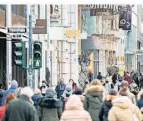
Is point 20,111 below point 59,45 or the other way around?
below

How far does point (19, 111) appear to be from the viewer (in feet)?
50.5

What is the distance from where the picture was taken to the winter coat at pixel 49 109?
17.5 meters

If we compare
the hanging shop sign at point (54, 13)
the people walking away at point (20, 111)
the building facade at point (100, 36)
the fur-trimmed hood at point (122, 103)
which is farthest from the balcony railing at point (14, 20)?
the fur-trimmed hood at point (122, 103)

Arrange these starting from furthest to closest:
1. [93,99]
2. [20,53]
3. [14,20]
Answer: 1. [14,20]
2. [20,53]
3. [93,99]

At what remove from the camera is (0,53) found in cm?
4328

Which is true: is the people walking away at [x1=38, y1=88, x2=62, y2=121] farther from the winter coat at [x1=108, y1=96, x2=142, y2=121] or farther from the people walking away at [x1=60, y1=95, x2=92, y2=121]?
the people walking away at [x1=60, y1=95, x2=92, y2=121]

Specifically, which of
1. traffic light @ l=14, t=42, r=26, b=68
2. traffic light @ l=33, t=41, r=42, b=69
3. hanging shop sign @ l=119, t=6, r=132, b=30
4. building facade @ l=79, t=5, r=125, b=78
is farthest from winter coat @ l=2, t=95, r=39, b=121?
hanging shop sign @ l=119, t=6, r=132, b=30

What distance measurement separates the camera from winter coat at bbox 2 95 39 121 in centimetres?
1538

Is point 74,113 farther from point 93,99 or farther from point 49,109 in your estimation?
point 93,99

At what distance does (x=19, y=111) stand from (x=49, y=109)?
7.66 ft

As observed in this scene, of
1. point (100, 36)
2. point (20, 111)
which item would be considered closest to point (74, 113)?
point (20, 111)

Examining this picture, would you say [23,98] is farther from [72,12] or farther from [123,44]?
[123,44]

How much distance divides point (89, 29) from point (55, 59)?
52.1 ft

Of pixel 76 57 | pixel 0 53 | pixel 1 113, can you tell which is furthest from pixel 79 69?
pixel 1 113
